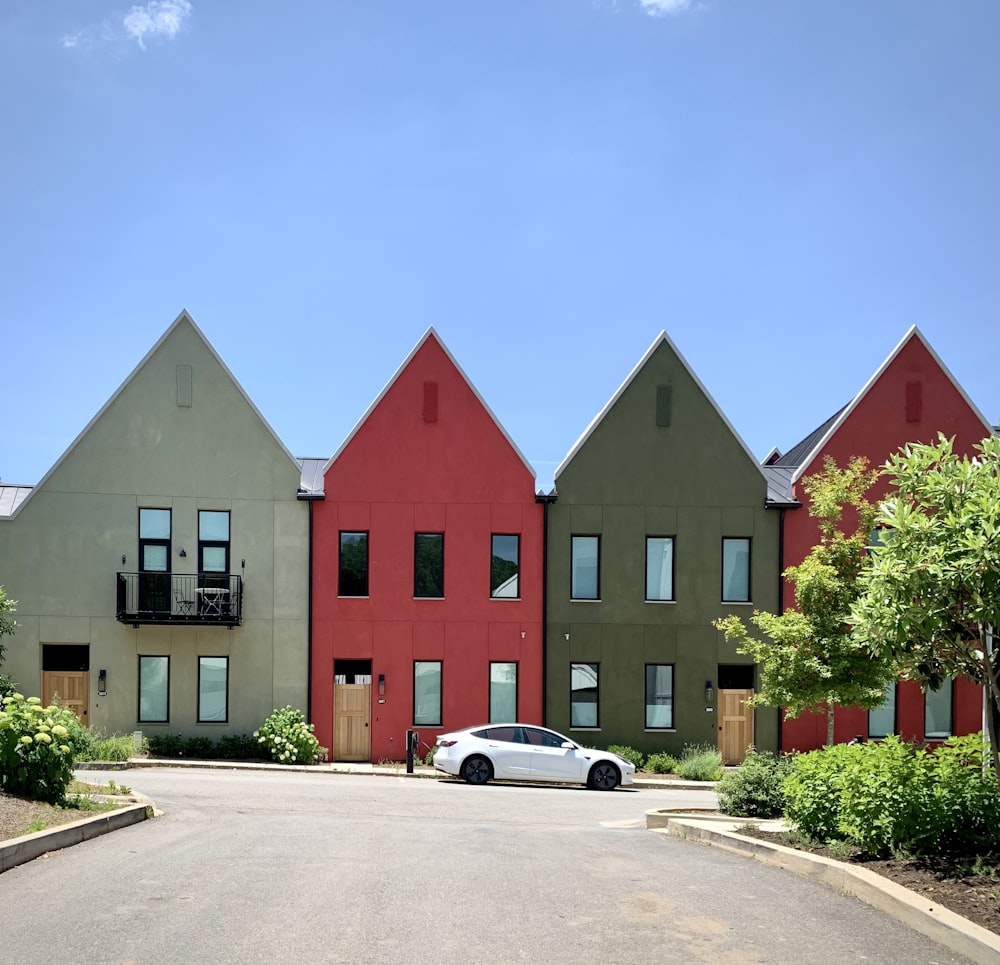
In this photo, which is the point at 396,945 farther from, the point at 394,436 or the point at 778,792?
the point at 394,436

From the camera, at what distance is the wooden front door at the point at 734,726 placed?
28.6m

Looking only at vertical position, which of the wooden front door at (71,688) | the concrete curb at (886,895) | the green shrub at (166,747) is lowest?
the green shrub at (166,747)

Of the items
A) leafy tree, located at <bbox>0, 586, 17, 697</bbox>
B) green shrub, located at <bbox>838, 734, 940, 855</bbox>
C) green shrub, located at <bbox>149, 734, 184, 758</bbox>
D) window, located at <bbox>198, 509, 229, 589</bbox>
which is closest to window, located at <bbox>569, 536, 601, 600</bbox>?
window, located at <bbox>198, 509, 229, 589</bbox>

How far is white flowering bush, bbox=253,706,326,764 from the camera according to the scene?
27.0 meters

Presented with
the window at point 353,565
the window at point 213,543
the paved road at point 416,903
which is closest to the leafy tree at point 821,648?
the paved road at point 416,903

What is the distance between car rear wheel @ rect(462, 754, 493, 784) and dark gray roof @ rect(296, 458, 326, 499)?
8.50 m

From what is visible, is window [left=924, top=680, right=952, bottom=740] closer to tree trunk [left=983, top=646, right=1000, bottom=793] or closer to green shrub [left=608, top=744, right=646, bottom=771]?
green shrub [left=608, top=744, right=646, bottom=771]

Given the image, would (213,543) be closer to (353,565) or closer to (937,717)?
(353,565)

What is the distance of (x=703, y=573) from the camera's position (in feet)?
95.1

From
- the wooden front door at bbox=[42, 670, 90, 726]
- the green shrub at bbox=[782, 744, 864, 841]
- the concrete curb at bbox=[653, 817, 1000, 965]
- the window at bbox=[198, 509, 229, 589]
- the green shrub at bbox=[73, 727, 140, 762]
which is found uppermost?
the window at bbox=[198, 509, 229, 589]

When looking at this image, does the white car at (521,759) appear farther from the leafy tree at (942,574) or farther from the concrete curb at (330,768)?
the leafy tree at (942,574)

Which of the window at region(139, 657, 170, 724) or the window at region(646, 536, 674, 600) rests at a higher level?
the window at region(646, 536, 674, 600)

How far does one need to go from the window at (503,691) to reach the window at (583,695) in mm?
1500

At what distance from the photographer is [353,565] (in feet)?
94.5
